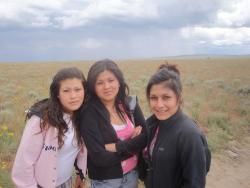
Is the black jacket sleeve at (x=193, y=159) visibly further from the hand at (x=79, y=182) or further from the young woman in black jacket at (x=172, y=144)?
the hand at (x=79, y=182)

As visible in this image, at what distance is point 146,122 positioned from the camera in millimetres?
3025

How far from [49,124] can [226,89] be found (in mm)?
16188

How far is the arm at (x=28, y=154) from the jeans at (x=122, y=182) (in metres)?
0.56

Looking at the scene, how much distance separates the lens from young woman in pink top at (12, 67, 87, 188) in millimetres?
2789

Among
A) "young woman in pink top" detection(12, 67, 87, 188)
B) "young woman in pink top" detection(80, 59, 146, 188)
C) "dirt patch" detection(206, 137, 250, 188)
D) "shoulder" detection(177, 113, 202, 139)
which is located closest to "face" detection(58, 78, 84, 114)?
"young woman in pink top" detection(12, 67, 87, 188)

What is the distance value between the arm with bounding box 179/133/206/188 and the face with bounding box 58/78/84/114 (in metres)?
0.97

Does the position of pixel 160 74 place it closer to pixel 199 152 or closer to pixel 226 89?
pixel 199 152

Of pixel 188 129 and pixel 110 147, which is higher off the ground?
pixel 188 129

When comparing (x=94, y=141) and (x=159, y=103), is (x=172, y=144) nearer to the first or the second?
(x=159, y=103)

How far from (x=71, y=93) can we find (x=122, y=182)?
921mm

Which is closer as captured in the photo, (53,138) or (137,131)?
(53,138)

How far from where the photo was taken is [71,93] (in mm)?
2938

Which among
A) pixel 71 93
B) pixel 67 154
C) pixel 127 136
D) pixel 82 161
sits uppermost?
pixel 71 93

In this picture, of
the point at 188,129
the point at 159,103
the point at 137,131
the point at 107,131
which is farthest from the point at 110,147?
the point at 188,129
